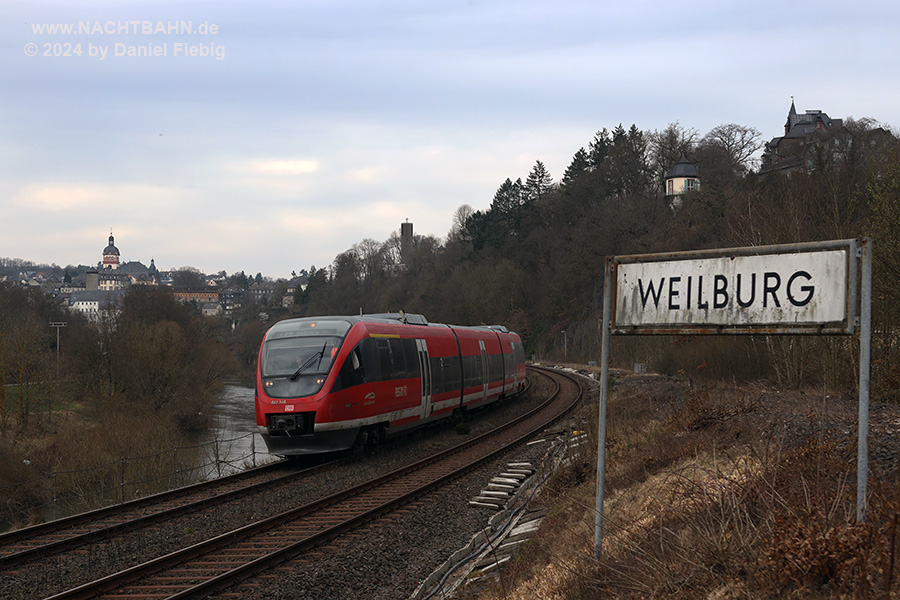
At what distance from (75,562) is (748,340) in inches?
761

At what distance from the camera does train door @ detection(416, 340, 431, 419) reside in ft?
62.0

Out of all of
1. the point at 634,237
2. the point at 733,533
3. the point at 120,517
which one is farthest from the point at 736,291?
the point at 634,237

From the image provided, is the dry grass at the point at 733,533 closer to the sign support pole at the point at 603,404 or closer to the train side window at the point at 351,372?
the sign support pole at the point at 603,404

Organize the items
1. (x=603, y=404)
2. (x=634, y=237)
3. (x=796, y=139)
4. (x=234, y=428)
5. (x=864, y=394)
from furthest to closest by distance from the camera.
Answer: (x=796, y=139), (x=634, y=237), (x=234, y=428), (x=603, y=404), (x=864, y=394)

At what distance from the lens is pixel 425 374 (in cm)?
1908

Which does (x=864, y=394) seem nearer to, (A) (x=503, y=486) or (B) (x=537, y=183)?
(A) (x=503, y=486)

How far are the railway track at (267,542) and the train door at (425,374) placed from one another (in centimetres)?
347

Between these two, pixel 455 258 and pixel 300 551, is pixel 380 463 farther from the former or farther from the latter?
pixel 455 258

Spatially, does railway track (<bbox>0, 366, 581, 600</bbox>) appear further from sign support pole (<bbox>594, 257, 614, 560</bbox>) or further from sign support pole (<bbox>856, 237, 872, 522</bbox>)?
sign support pole (<bbox>856, 237, 872, 522</bbox>)

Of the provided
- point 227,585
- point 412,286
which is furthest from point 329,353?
point 412,286

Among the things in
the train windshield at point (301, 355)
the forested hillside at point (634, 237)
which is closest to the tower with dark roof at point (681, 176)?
the forested hillside at point (634, 237)

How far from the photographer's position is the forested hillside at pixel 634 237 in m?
18.3

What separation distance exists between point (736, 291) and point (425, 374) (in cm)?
1463

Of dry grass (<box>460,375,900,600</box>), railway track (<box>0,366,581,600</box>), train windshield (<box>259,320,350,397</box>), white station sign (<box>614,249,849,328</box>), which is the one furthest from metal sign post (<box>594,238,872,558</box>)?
train windshield (<box>259,320,350,397</box>)
